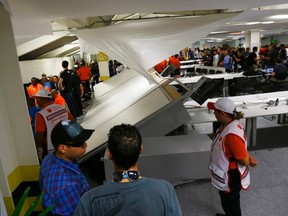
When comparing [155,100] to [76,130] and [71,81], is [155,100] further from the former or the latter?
[71,81]

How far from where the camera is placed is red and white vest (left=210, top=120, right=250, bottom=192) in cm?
178

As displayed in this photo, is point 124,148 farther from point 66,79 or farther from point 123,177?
point 66,79

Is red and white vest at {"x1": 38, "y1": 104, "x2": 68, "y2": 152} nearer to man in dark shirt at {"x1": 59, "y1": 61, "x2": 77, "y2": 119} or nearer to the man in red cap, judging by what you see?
the man in red cap

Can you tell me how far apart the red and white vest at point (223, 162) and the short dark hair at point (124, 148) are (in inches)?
41.4

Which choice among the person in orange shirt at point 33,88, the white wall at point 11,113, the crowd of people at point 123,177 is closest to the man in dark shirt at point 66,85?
the person in orange shirt at point 33,88

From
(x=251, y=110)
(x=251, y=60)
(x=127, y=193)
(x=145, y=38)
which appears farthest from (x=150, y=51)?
(x=251, y=60)

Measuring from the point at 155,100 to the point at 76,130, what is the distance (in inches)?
78.9

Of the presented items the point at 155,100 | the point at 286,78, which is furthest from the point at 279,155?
the point at 286,78

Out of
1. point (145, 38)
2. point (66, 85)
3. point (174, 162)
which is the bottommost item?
point (174, 162)

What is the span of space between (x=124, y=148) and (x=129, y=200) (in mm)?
194

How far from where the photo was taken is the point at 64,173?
1258 millimetres

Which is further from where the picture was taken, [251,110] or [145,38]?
[251,110]

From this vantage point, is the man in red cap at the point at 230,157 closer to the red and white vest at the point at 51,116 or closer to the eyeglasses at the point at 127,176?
the eyeglasses at the point at 127,176

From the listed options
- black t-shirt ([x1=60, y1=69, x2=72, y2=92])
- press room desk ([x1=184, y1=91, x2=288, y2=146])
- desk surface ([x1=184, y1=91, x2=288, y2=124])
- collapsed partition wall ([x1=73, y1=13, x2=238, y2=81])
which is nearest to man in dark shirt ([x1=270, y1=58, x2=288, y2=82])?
desk surface ([x1=184, y1=91, x2=288, y2=124])
